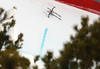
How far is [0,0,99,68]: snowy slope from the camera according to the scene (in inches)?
121

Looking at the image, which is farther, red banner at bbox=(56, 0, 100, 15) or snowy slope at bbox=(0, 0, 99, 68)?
red banner at bbox=(56, 0, 100, 15)

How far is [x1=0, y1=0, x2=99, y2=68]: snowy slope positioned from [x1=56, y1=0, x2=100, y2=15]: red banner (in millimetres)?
126

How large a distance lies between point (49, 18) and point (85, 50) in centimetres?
309

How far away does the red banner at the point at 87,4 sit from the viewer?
4312 mm

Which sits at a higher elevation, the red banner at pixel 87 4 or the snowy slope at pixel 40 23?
the red banner at pixel 87 4

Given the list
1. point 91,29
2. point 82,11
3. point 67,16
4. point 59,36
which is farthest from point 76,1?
point 91,29

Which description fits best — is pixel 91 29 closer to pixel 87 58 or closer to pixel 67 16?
pixel 87 58

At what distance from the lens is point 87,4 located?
14.3 feet

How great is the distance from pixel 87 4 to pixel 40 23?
5.68ft

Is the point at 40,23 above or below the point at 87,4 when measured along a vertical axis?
below

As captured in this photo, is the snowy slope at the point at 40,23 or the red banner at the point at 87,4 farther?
the red banner at the point at 87,4

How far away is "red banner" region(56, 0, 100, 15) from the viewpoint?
4.31 m

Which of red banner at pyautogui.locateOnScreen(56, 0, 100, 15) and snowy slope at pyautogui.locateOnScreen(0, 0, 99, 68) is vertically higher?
red banner at pyautogui.locateOnScreen(56, 0, 100, 15)

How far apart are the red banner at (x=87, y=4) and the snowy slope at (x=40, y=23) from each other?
126 mm
